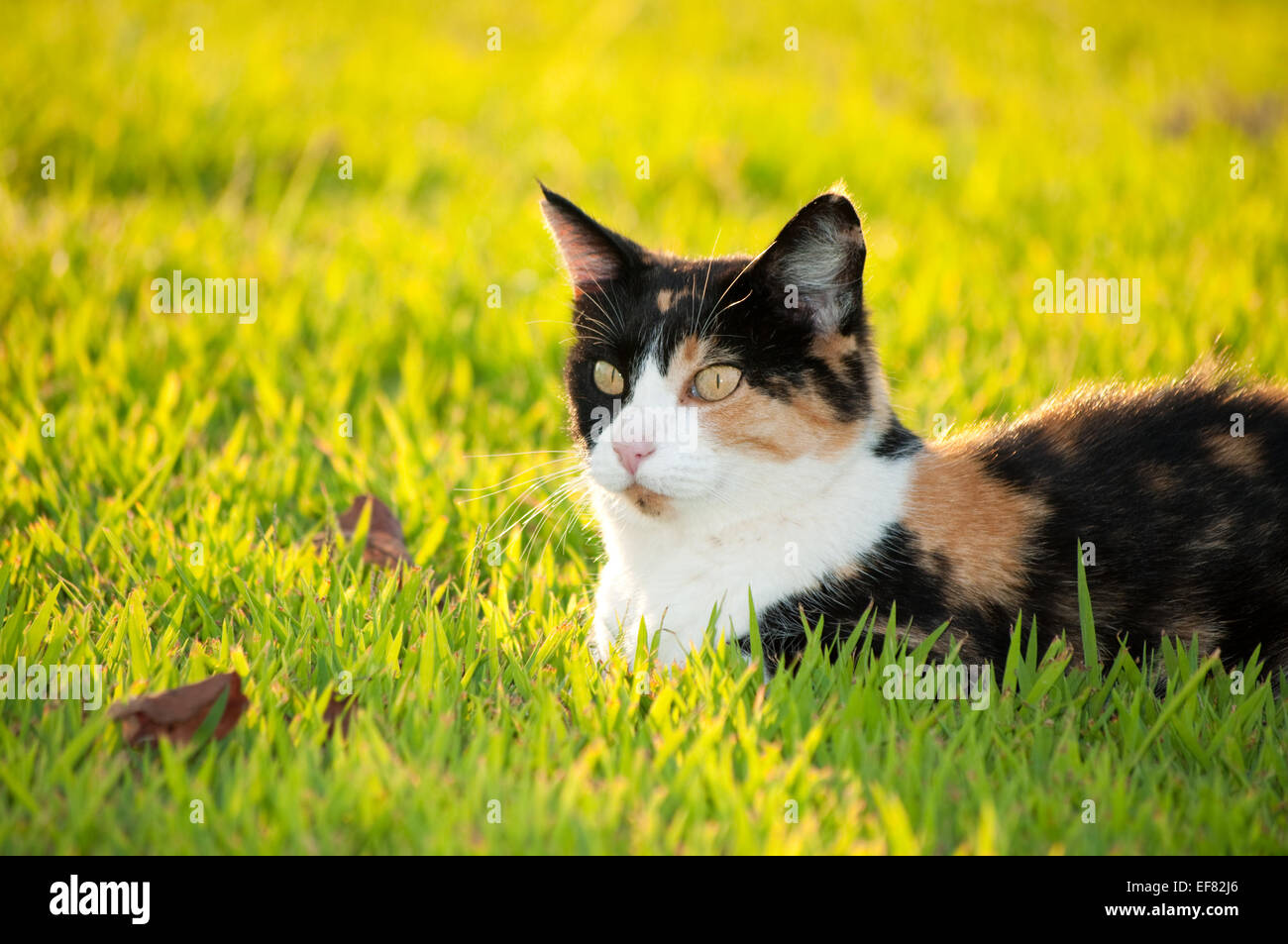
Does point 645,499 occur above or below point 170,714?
above

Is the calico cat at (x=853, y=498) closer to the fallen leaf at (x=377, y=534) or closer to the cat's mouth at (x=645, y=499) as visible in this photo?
the cat's mouth at (x=645, y=499)

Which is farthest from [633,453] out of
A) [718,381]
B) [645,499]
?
[718,381]

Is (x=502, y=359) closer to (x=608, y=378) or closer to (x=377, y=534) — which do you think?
(x=377, y=534)

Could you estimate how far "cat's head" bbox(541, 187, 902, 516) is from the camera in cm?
249

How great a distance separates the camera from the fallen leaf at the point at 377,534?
3.30 metres

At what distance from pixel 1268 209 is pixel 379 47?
645 centimetres

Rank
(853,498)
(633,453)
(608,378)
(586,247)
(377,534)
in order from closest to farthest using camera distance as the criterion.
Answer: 1. (633,453)
2. (853,498)
3. (608,378)
4. (586,247)
5. (377,534)

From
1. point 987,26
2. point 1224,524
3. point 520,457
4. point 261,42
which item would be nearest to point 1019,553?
point 1224,524

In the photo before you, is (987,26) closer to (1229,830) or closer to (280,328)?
(280,328)

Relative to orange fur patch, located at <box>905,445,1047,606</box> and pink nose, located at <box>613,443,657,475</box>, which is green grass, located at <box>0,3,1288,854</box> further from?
pink nose, located at <box>613,443,657,475</box>

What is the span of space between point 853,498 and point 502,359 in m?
2.41

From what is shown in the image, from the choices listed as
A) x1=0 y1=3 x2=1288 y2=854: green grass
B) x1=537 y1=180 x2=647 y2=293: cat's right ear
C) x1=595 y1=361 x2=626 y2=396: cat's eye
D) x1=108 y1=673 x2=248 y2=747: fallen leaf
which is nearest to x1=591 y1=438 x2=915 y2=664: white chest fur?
x1=0 y1=3 x2=1288 y2=854: green grass

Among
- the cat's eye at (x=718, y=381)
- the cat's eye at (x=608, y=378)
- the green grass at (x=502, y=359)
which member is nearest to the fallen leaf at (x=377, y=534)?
the green grass at (x=502, y=359)

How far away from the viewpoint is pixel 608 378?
2738 mm
